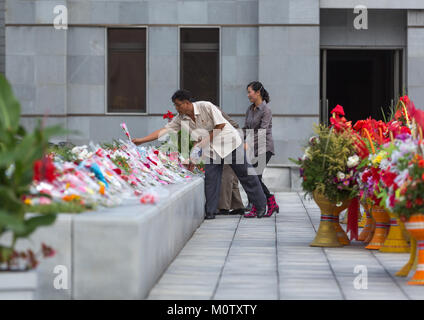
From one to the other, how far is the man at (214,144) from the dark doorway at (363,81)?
765cm

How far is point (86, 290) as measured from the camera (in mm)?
5418

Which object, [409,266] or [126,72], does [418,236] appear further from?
[126,72]

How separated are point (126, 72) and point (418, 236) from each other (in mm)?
13088

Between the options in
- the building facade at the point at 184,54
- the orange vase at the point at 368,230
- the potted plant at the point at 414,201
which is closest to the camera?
the potted plant at the point at 414,201

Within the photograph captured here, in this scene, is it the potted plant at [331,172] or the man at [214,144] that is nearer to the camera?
the potted plant at [331,172]

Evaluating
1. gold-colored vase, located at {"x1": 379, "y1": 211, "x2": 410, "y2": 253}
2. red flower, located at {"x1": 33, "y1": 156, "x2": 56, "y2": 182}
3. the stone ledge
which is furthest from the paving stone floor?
red flower, located at {"x1": 33, "y1": 156, "x2": 56, "y2": 182}

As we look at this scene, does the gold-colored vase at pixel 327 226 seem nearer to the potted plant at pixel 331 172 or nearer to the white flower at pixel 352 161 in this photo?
the potted plant at pixel 331 172

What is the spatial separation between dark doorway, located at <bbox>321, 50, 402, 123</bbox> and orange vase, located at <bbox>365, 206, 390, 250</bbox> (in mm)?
9944

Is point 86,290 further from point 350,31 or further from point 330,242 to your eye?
point 350,31

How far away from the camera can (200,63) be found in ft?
61.6

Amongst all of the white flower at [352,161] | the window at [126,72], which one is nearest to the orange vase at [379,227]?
the white flower at [352,161]

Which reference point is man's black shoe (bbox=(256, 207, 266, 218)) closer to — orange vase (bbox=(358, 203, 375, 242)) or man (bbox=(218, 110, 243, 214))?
man (bbox=(218, 110, 243, 214))

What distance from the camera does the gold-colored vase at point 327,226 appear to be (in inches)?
338

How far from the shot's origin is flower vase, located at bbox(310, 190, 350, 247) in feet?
28.2
